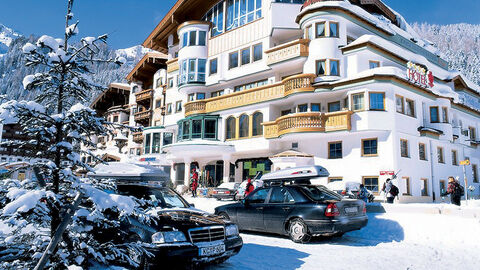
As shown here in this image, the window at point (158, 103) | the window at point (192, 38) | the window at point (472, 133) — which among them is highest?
the window at point (192, 38)

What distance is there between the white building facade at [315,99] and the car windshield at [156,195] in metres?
16.2

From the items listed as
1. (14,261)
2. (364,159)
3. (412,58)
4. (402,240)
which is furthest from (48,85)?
(412,58)

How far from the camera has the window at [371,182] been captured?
836 inches

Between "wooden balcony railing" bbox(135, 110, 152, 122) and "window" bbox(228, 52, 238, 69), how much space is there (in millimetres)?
16058

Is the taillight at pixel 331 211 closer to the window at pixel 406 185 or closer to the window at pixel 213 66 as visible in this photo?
the window at pixel 406 185

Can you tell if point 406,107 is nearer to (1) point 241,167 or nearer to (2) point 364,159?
(2) point 364,159

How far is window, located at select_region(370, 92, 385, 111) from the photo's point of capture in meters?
21.6

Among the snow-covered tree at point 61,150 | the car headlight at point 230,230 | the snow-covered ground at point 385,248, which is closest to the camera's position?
the snow-covered tree at point 61,150

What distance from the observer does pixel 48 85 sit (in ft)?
13.7

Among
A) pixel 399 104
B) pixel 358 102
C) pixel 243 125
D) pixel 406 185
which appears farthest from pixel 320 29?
pixel 406 185

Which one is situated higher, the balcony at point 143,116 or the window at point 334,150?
the balcony at point 143,116

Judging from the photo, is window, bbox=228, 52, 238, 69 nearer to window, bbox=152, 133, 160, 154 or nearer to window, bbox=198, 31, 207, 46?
window, bbox=198, 31, 207, 46

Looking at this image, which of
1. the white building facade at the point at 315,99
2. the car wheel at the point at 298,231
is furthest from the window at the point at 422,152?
the car wheel at the point at 298,231

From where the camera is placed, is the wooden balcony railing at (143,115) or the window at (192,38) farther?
the wooden balcony railing at (143,115)
